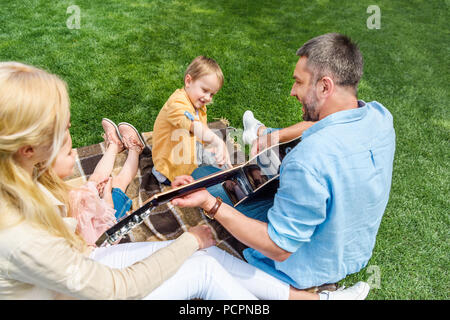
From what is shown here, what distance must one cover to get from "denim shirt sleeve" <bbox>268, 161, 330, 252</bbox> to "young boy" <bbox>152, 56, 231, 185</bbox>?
4.16ft

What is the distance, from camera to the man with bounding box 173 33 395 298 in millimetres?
1619

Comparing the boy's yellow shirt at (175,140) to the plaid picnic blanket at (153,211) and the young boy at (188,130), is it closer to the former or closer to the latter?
the young boy at (188,130)

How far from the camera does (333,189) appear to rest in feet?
5.30

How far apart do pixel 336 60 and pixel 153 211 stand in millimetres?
1932

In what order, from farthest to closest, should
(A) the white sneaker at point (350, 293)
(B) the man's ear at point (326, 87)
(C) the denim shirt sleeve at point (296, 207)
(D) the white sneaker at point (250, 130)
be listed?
(D) the white sneaker at point (250, 130), (A) the white sneaker at point (350, 293), (B) the man's ear at point (326, 87), (C) the denim shirt sleeve at point (296, 207)

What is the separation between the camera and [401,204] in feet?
11.1

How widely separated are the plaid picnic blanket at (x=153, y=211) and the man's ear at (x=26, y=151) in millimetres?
1372

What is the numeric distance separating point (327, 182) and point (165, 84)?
3.54 metres

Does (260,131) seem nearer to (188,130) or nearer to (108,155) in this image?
(188,130)

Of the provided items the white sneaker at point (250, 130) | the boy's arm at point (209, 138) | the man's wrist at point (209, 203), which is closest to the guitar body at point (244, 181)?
the man's wrist at point (209, 203)

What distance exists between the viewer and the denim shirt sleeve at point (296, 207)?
1.58 meters

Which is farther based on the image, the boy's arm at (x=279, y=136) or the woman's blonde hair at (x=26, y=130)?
the boy's arm at (x=279, y=136)

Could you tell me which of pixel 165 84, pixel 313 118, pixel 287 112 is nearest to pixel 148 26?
pixel 165 84

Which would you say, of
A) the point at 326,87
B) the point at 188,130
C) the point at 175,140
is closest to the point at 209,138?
the point at 188,130
